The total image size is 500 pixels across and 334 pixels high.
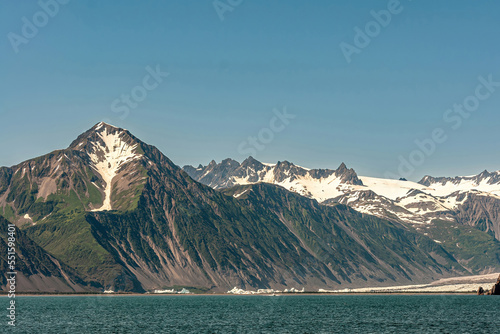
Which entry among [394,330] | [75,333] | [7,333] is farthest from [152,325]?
[394,330]

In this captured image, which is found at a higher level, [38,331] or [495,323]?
[38,331]

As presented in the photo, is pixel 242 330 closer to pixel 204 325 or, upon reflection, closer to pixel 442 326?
pixel 204 325

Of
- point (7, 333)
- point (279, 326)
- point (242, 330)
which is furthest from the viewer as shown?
point (279, 326)

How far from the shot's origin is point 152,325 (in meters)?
199

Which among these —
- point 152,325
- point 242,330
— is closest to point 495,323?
point 242,330

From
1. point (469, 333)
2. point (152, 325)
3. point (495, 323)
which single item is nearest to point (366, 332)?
point (469, 333)

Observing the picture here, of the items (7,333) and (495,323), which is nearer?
(7,333)

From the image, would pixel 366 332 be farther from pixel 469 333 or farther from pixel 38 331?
pixel 38 331

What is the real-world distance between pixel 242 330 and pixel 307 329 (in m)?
19.0

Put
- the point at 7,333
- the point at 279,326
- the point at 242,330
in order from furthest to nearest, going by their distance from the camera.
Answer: the point at 279,326
the point at 242,330
the point at 7,333

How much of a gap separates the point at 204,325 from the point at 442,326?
70858 mm

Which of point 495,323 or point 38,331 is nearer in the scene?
point 38,331

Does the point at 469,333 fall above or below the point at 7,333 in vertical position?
below

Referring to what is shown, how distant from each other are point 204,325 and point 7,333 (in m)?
57.5
